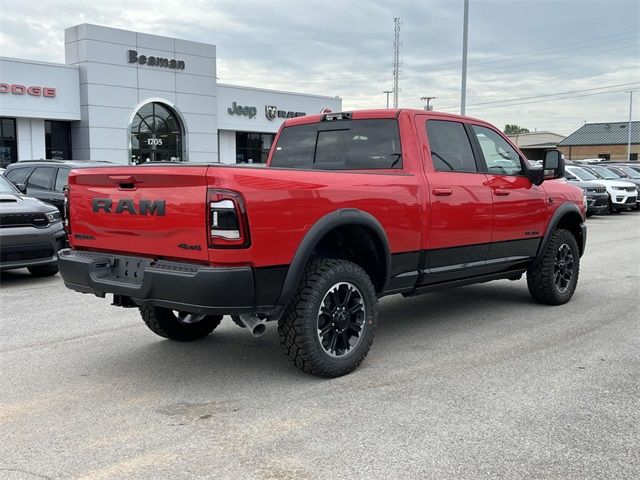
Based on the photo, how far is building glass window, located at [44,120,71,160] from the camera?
95.8 ft

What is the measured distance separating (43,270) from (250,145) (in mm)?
29930

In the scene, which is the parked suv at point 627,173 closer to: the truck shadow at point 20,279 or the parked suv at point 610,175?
the parked suv at point 610,175

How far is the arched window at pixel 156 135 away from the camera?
104 feet

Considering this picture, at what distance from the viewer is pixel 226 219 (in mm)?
3859

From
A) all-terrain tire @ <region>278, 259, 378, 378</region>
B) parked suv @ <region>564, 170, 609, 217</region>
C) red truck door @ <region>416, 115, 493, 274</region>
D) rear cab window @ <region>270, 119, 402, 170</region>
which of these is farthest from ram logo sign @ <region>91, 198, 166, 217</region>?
parked suv @ <region>564, 170, 609, 217</region>

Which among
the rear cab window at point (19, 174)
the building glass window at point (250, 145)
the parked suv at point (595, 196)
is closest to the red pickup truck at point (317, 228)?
the rear cab window at point (19, 174)

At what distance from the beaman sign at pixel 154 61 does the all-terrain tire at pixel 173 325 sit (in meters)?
27.7

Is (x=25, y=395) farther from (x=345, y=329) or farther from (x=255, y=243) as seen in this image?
(x=345, y=329)

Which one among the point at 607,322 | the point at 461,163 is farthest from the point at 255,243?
the point at 607,322

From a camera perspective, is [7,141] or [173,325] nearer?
[173,325]

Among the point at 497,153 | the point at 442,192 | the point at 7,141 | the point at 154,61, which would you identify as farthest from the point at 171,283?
the point at 154,61

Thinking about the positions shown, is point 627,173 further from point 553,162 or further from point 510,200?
point 510,200

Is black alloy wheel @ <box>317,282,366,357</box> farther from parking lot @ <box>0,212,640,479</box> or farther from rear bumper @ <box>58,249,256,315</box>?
rear bumper @ <box>58,249,256,315</box>

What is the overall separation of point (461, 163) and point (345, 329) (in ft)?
6.90
